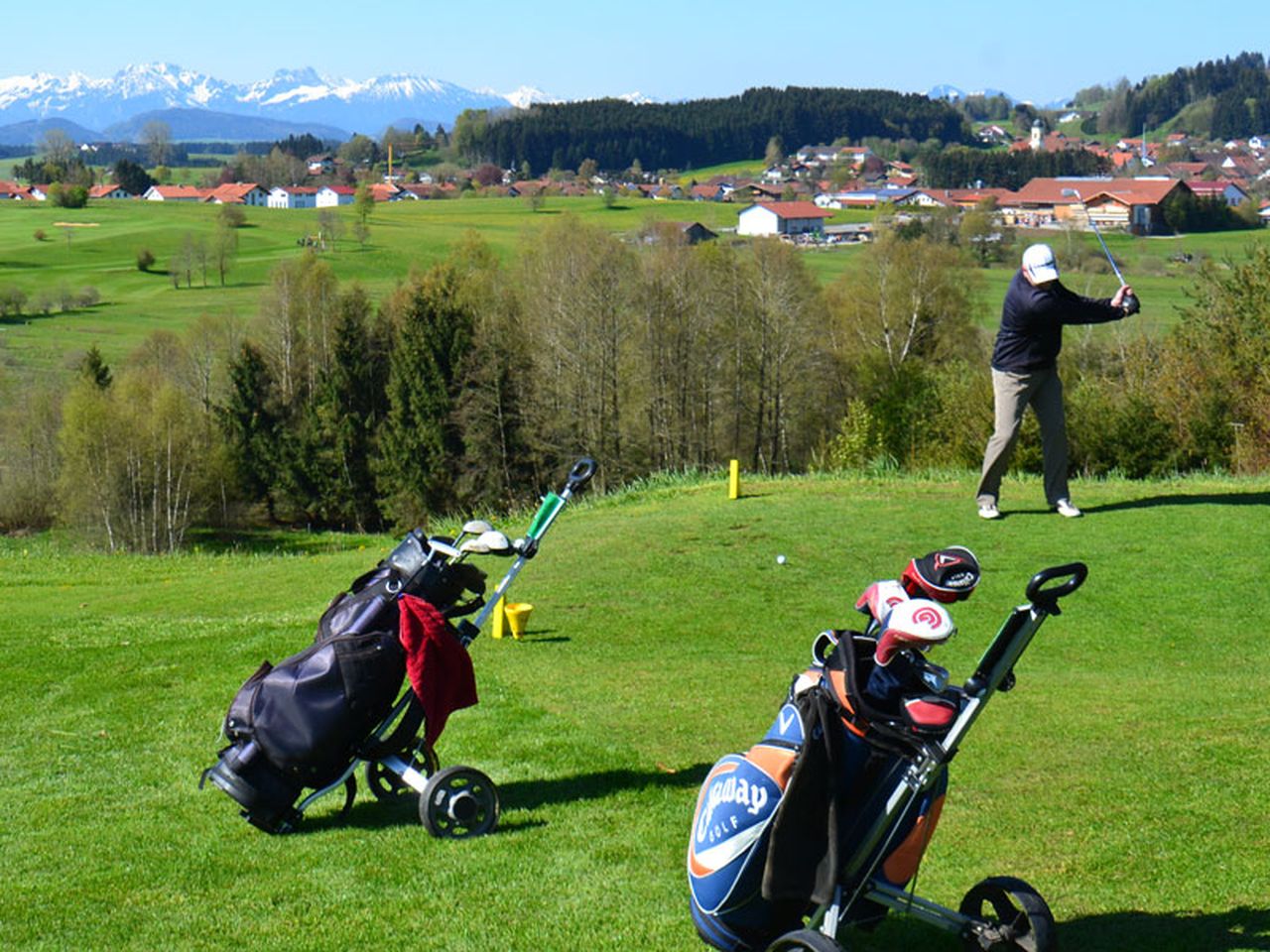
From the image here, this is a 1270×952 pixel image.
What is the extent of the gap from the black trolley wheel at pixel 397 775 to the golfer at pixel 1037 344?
832cm

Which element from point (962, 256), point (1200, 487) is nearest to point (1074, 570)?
point (1200, 487)

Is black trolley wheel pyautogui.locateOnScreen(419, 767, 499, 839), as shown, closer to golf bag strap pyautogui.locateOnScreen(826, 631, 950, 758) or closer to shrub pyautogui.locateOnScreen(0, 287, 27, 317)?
golf bag strap pyautogui.locateOnScreen(826, 631, 950, 758)

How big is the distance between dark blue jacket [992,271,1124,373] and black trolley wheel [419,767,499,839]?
28.3 feet

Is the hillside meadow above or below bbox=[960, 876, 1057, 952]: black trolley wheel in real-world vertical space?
below

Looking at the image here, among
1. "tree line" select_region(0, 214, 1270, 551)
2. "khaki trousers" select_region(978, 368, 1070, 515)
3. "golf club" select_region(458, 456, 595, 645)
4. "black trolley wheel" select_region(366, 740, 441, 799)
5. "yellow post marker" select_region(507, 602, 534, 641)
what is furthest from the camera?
"tree line" select_region(0, 214, 1270, 551)

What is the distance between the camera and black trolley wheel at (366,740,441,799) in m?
7.95

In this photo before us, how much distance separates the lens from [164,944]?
6.18m

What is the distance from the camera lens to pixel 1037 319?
14.2 meters

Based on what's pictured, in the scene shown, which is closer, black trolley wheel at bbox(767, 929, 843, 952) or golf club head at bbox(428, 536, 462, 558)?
black trolley wheel at bbox(767, 929, 843, 952)

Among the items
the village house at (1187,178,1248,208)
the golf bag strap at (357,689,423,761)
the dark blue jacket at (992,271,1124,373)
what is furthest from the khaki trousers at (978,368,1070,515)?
the village house at (1187,178,1248,208)

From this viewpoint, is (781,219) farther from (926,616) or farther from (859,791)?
(926,616)

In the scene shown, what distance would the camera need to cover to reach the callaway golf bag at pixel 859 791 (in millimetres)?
5309

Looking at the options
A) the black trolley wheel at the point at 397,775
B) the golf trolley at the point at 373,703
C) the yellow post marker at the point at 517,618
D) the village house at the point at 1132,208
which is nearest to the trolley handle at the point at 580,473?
the golf trolley at the point at 373,703

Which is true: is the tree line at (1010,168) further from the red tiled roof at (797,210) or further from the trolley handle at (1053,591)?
the trolley handle at (1053,591)
